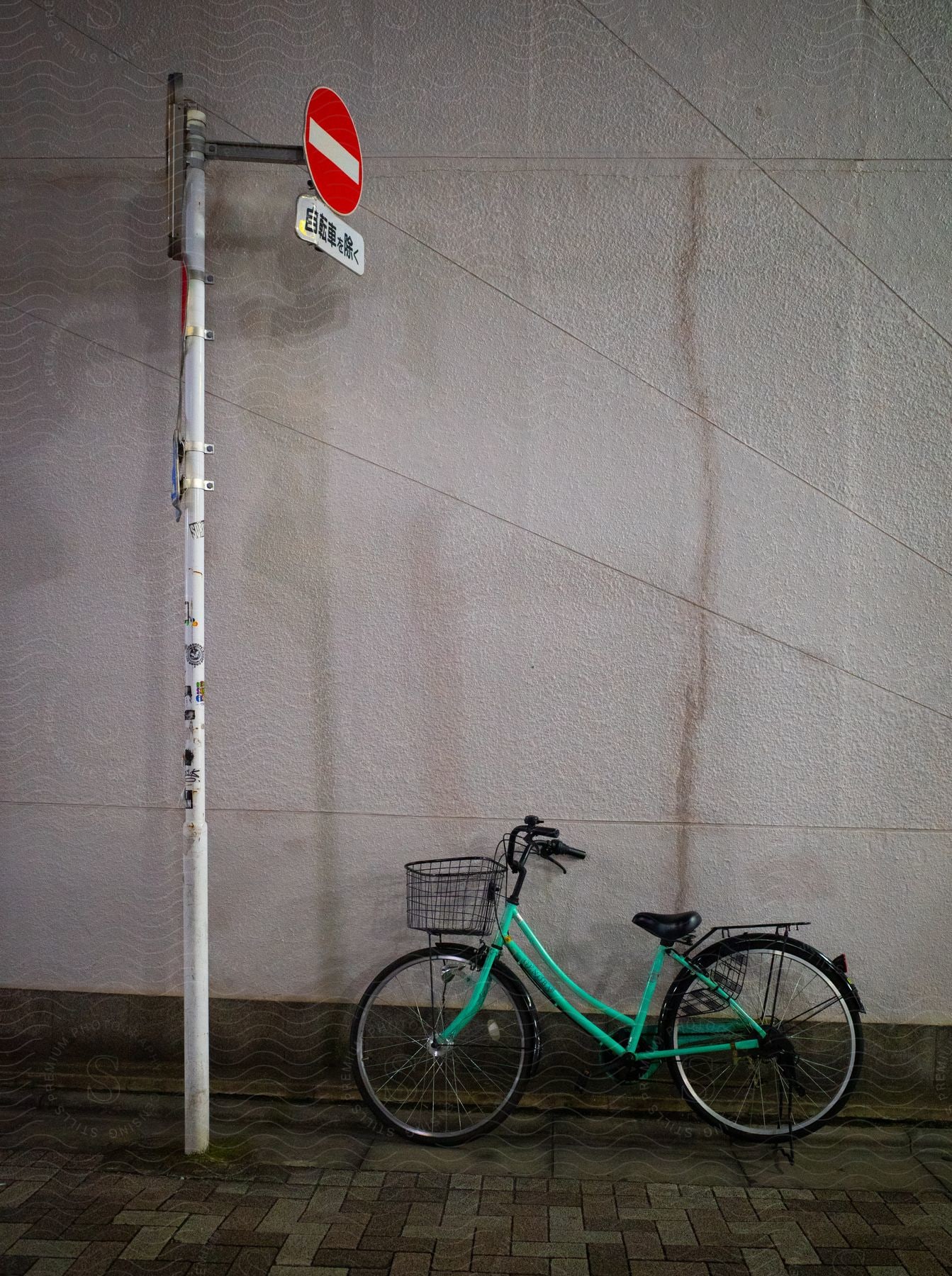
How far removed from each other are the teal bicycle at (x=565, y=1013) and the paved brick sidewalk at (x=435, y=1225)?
0.47m

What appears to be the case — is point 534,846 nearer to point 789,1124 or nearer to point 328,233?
point 789,1124

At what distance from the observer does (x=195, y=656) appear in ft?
13.3

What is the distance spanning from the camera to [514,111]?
4539mm

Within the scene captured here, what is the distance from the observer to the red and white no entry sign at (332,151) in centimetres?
384

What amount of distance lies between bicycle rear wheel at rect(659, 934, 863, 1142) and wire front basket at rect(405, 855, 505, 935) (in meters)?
0.91

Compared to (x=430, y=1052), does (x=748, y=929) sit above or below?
above

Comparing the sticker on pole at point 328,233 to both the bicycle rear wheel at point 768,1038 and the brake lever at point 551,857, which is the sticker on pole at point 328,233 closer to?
the brake lever at point 551,857

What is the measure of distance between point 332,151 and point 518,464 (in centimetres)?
157

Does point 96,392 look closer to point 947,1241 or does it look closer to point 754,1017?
point 754,1017

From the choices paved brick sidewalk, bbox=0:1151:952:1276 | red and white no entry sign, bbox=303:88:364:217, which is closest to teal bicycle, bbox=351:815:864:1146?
paved brick sidewalk, bbox=0:1151:952:1276

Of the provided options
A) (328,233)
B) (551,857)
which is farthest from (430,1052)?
(328,233)

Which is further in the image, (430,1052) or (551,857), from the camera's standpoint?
(551,857)

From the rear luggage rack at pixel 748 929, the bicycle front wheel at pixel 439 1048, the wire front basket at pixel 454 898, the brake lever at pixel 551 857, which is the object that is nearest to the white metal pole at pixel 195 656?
the bicycle front wheel at pixel 439 1048

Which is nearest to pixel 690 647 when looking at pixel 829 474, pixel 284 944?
pixel 829 474
